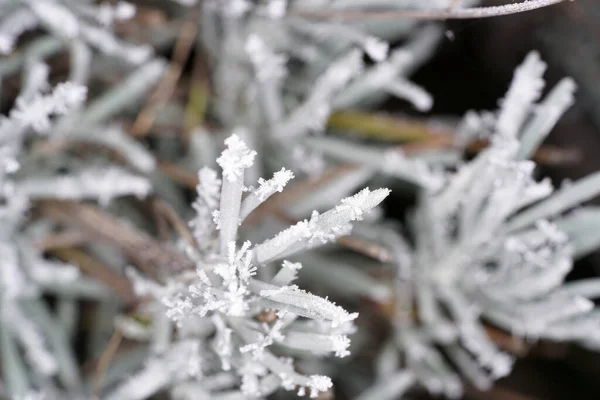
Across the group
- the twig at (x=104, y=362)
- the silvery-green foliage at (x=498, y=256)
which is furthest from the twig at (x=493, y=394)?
the twig at (x=104, y=362)

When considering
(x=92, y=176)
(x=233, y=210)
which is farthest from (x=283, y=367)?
(x=92, y=176)

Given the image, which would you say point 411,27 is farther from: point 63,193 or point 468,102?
point 63,193

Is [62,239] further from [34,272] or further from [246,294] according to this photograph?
[246,294]

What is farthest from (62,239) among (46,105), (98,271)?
(46,105)

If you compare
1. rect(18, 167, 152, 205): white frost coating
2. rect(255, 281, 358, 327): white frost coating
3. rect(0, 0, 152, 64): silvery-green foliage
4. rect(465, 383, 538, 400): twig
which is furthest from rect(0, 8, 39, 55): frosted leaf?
rect(465, 383, 538, 400): twig

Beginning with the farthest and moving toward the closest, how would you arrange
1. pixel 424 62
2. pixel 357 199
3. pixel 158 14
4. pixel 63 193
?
pixel 424 62
pixel 158 14
pixel 63 193
pixel 357 199
